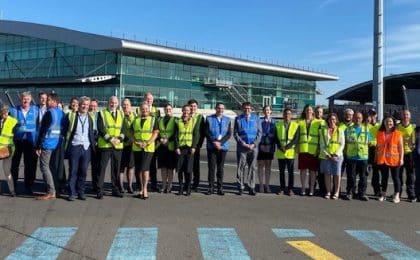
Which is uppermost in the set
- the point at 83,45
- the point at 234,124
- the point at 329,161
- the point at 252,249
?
the point at 83,45

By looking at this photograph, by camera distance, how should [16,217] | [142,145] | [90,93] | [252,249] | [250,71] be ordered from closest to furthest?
[252,249] < [16,217] < [142,145] < [90,93] < [250,71]

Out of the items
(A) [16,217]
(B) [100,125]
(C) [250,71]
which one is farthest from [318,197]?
(C) [250,71]

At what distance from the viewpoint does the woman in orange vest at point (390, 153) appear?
1080cm

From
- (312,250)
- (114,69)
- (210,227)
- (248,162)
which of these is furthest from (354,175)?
(114,69)

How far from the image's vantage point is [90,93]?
56812 mm

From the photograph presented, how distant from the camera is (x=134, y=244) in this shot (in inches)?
267

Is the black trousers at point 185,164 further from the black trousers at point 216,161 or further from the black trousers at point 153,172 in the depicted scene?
the black trousers at point 153,172

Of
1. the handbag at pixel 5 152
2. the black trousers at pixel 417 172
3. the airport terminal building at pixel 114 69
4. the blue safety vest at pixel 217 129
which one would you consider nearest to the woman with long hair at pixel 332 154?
the black trousers at pixel 417 172

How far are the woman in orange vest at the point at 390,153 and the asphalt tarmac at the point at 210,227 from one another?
41cm

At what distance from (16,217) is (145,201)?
2.43m

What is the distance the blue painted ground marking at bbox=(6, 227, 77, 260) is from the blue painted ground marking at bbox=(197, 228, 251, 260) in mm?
1742

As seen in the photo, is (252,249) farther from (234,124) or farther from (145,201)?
(234,124)

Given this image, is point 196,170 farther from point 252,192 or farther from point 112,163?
point 112,163

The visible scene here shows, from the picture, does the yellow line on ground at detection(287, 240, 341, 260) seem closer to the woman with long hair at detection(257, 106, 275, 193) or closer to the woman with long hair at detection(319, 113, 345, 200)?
the woman with long hair at detection(319, 113, 345, 200)
